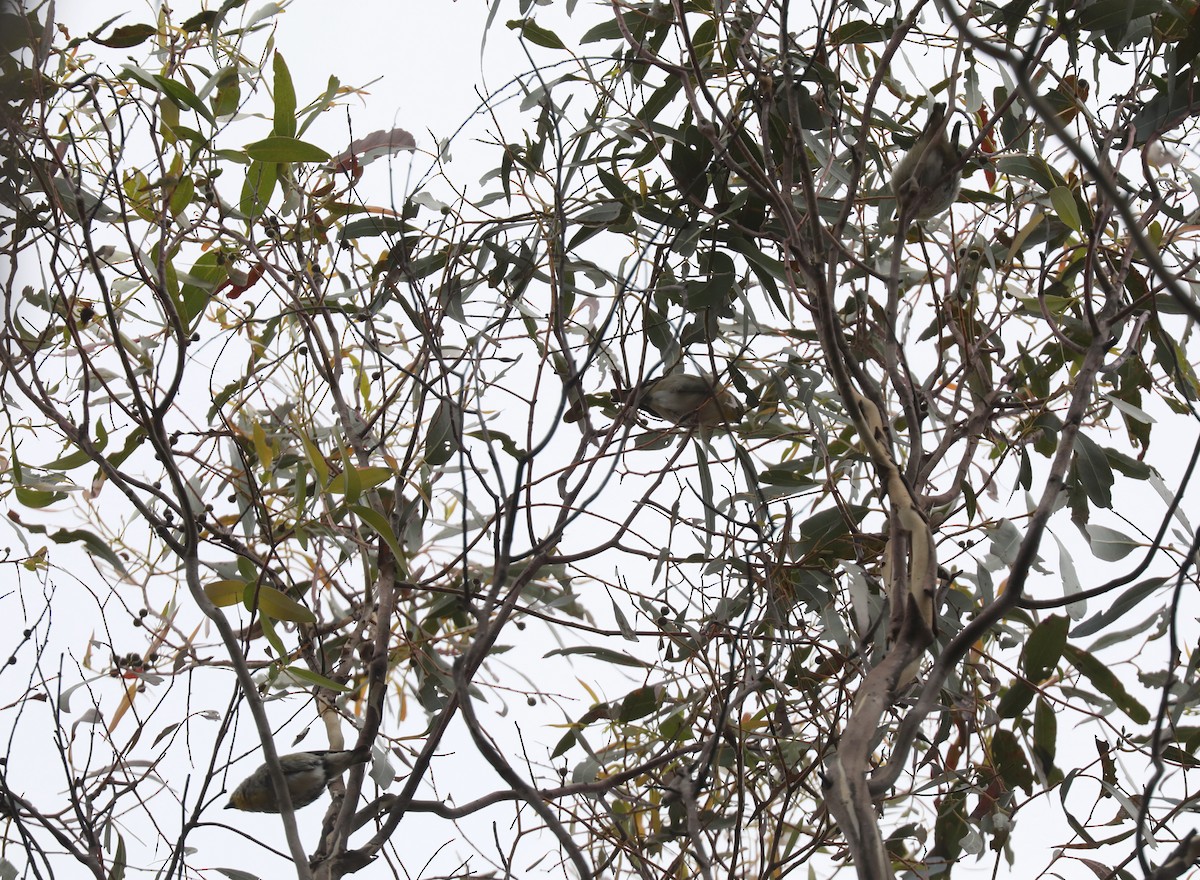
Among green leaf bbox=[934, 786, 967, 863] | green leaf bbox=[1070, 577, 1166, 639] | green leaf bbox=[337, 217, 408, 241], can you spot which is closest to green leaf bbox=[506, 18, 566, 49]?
green leaf bbox=[337, 217, 408, 241]

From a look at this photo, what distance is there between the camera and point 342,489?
2.31 feet

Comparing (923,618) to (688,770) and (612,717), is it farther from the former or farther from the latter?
(612,717)

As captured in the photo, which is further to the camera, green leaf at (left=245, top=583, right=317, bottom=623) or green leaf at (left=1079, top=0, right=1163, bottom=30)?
green leaf at (left=1079, top=0, right=1163, bottom=30)

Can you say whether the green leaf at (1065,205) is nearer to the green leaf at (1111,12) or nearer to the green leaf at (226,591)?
the green leaf at (1111,12)

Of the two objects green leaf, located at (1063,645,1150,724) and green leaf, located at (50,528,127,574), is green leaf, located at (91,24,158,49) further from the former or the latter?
green leaf, located at (1063,645,1150,724)

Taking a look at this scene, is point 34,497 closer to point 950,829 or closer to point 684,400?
point 684,400

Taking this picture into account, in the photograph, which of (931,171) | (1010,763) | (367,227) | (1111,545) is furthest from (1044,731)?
(367,227)

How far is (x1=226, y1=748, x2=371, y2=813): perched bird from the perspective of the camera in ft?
2.57

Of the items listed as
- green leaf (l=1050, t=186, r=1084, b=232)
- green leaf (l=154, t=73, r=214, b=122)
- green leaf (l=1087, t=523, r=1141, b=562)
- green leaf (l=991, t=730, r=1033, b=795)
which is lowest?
green leaf (l=991, t=730, r=1033, b=795)

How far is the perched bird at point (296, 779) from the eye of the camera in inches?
30.8

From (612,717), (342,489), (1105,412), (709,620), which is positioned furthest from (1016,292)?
(342,489)

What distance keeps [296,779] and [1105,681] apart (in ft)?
2.19

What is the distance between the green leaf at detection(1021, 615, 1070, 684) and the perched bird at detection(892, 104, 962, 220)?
12.5 inches

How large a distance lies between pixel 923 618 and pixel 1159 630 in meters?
0.60
